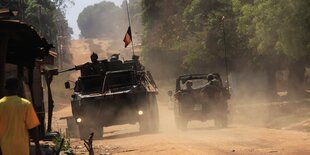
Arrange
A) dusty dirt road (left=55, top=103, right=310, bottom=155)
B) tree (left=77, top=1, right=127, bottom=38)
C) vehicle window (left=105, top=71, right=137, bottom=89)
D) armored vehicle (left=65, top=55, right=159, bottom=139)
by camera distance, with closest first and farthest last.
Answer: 1. dusty dirt road (left=55, top=103, right=310, bottom=155)
2. armored vehicle (left=65, top=55, right=159, bottom=139)
3. vehicle window (left=105, top=71, right=137, bottom=89)
4. tree (left=77, top=1, right=127, bottom=38)

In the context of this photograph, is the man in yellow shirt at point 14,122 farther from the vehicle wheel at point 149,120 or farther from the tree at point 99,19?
the tree at point 99,19

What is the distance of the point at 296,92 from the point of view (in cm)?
3612

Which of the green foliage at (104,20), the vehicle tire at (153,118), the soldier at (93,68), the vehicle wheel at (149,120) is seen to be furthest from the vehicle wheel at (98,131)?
the green foliage at (104,20)

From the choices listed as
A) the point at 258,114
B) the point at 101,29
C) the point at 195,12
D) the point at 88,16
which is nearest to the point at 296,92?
the point at 258,114

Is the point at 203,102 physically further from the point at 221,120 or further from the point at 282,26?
the point at 282,26

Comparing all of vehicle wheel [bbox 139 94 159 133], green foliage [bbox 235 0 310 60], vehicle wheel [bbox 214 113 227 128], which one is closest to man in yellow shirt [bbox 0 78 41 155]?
vehicle wheel [bbox 139 94 159 133]

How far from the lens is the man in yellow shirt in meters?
7.46

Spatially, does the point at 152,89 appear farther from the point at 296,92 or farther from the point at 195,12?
the point at 195,12

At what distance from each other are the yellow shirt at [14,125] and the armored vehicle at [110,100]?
39.7ft

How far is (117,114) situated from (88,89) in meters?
1.47

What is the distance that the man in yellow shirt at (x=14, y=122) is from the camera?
7.46 m

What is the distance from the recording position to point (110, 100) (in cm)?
2012

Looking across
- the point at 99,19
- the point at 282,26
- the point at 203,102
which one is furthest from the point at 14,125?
the point at 99,19

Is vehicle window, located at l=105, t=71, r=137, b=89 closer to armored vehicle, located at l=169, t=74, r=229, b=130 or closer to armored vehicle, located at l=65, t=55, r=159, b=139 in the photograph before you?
armored vehicle, located at l=65, t=55, r=159, b=139
